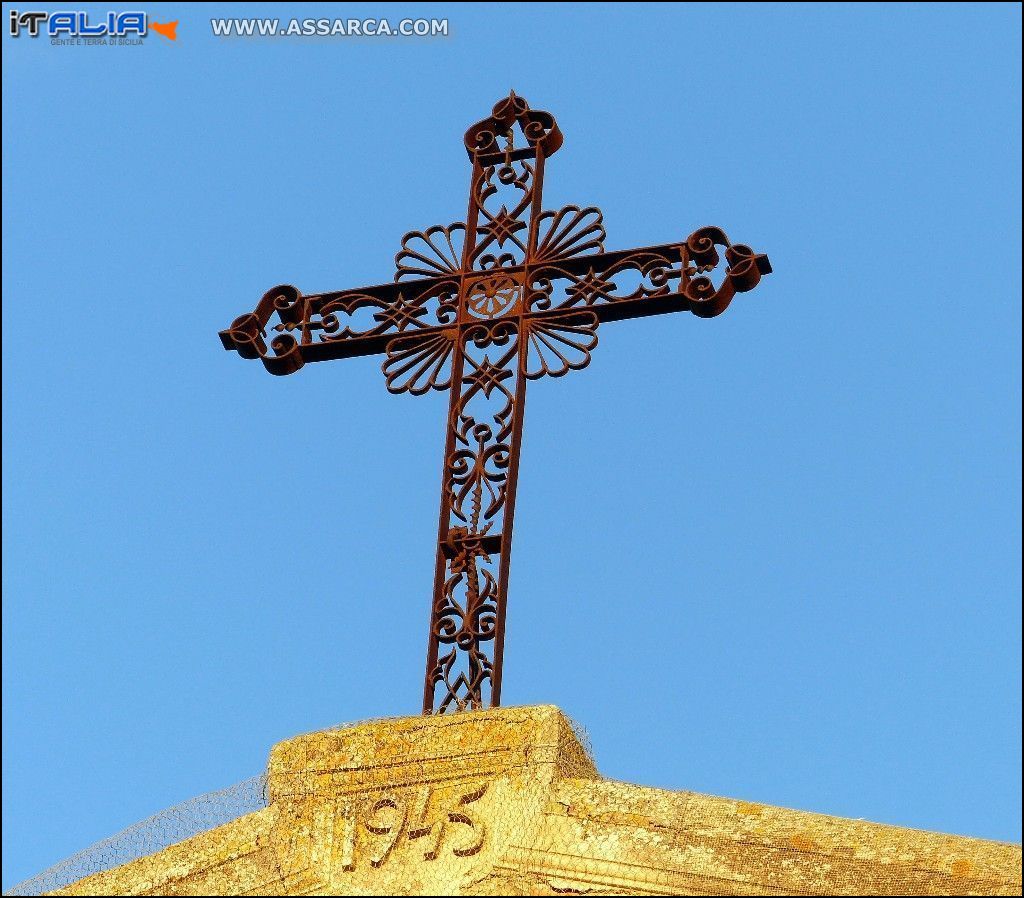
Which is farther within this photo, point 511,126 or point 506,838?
point 511,126

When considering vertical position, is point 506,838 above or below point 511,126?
below

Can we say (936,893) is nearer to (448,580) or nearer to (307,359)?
(448,580)

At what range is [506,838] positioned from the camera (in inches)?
249

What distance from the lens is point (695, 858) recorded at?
20.3 feet

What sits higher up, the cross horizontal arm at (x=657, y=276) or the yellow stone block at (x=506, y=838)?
the cross horizontal arm at (x=657, y=276)

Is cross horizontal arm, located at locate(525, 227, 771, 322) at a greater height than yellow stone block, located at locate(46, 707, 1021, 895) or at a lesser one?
greater

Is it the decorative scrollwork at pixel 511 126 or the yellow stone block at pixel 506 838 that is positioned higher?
the decorative scrollwork at pixel 511 126

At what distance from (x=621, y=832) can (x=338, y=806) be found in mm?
935

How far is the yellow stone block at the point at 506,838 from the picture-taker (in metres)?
6.05

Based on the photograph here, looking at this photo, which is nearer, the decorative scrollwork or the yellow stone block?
the yellow stone block

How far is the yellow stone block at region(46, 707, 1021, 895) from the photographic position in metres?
6.05

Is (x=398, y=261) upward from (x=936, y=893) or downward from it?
upward

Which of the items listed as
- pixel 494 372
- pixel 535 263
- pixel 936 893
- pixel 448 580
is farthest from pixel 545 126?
pixel 936 893

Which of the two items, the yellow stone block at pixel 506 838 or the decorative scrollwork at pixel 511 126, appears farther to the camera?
the decorative scrollwork at pixel 511 126
